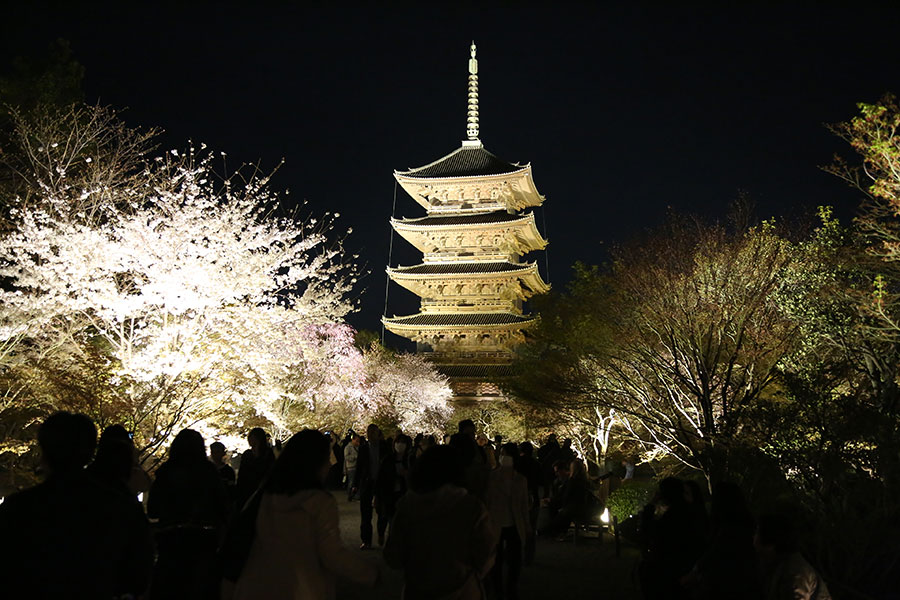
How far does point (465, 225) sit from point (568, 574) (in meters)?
32.9

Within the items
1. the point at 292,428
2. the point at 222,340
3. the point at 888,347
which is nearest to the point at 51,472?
the point at 222,340

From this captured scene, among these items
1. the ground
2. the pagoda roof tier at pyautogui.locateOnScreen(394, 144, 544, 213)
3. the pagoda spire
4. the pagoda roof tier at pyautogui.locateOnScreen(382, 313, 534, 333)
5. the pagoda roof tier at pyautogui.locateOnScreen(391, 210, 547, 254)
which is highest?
the pagoda spire

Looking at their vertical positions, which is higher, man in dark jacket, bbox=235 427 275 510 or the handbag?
man in dark jacket, bbox=235 427 275 510

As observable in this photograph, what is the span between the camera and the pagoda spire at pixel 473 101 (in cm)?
4856

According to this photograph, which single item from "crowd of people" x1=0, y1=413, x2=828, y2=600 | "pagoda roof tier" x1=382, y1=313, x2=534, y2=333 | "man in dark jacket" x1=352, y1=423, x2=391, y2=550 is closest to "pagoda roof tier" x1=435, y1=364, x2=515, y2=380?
"pagoda roof tier" x1=382, y1=313, x2=534, y2=333

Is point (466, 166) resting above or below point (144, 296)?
above

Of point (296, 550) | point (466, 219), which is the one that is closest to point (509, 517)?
point (296, 550)

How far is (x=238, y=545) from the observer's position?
11.4 ft

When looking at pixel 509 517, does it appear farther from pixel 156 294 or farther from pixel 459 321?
pixel 459 321

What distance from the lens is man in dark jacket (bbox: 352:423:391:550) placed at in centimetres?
1050

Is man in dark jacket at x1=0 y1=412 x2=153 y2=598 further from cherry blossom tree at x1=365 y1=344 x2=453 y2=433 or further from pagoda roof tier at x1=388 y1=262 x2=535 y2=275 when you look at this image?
pagoda roof tier at x1=388 y1=262 x2=535 y2=275

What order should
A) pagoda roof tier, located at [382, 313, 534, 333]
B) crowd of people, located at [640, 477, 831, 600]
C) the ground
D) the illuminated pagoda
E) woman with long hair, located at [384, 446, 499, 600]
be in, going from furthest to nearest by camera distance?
the illuminated pagoda, pagoda roof tier, located at [382, 313, 534, 333], the ground, crowd of people, located at [640, 477, 831, 600], woman with long hair, located at [384, 446, 499, 600]

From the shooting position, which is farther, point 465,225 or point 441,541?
point 465,225

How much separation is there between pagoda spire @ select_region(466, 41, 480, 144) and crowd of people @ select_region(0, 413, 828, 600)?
43.8 m
